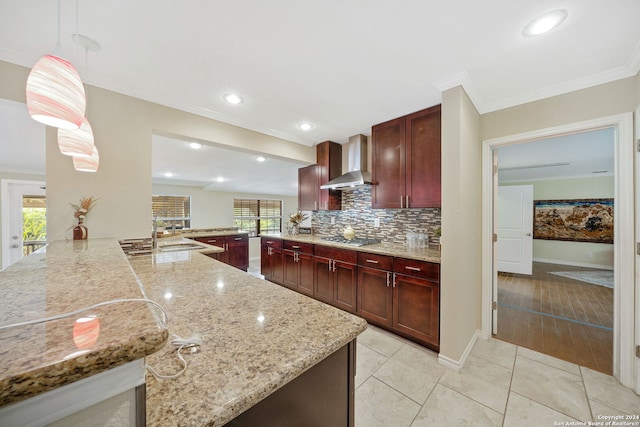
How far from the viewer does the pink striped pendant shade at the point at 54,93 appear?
0.89 meters

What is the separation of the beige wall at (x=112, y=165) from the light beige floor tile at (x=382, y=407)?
7.70 ft

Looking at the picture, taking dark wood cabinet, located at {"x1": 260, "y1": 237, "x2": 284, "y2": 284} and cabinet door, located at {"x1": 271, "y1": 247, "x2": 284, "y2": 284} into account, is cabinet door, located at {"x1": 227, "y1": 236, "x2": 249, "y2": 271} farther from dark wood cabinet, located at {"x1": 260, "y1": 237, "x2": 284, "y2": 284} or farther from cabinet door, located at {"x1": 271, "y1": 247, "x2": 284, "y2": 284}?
cabinet door, located at {"x1": 271, "y1": 247, "x2": 284, "y2": 284}

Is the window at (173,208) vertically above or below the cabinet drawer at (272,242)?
above

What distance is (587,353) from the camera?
2.09m

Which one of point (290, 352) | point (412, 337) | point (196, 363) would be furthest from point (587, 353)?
point (196, 363)

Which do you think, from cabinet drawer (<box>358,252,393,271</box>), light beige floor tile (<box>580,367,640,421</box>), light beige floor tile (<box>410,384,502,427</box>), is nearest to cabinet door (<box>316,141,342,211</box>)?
cabinet drawer (<box>358,252,393,271</box>)

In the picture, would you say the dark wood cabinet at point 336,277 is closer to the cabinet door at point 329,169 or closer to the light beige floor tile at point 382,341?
the light beige floor tile at point 382,341

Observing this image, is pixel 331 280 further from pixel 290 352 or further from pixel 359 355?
pixel 290 352

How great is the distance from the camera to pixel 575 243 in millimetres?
5531

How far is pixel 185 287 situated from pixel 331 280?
2.00 meters

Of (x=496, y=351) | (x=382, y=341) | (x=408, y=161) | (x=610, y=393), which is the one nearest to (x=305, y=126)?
(x=408, y=161)

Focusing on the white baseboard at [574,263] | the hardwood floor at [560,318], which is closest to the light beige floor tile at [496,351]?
the hardwood floor at [560,318]

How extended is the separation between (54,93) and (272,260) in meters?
3.39

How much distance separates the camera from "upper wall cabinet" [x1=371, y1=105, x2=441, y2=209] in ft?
7.72
